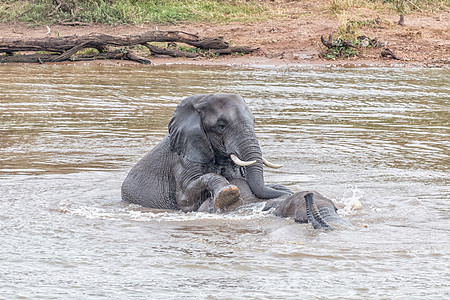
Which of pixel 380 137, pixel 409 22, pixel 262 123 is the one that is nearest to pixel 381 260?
pixel 380 137

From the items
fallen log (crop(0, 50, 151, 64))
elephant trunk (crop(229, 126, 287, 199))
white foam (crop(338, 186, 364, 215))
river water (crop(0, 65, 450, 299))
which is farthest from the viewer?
fallen log (crop(0, 50, 151, 64))

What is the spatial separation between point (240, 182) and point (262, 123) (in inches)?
210

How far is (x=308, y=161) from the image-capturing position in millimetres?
9703

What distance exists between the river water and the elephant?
0.63 feet

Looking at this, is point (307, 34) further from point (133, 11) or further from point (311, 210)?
point (311, 210)

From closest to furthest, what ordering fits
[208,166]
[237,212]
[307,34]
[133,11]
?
[237,212] < [208,166] < [307,34] < [133,11]

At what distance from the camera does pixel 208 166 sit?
7.40 meters

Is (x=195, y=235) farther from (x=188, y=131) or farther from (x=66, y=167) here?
(x=66, y=167)

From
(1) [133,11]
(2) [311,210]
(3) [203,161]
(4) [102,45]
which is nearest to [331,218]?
(2) [311,210]

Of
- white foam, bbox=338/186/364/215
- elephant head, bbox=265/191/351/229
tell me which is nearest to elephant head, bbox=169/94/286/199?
elephant head, bbox=265/191/351/229

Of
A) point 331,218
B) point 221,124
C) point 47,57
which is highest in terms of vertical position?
point 221,124

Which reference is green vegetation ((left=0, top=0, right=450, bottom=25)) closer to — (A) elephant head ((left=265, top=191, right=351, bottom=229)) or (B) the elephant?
(B) the elephant

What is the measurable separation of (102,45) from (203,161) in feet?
48.0

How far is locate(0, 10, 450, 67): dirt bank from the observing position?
2084 cm
